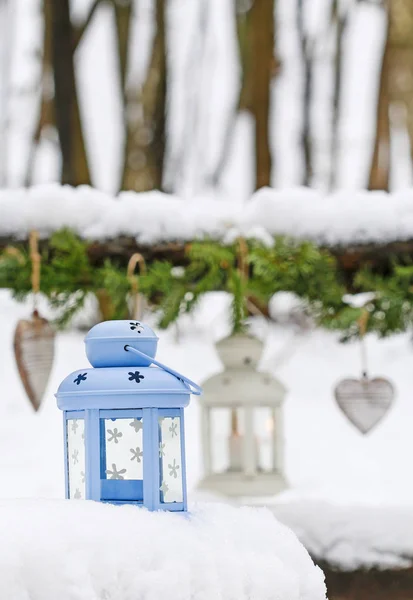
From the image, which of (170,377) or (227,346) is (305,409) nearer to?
(227,346)

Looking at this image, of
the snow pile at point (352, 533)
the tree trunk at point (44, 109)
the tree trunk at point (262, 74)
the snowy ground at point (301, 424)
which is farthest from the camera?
the tree trunk at point (44, 109)

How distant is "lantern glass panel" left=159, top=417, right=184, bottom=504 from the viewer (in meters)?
1.62

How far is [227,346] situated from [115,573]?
232 cm

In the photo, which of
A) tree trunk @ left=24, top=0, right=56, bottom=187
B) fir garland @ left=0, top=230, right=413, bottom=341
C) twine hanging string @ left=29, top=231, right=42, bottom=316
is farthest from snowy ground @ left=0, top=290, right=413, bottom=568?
twine hanging string @ left=29, top=231, right=42, bottom=316

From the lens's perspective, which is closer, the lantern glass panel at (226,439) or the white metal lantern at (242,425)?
the white metal lantern at (242,425)

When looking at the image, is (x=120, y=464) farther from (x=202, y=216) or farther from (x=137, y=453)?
(x=202, y=216)

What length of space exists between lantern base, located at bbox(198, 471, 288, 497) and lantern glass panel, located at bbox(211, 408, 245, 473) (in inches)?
1.7

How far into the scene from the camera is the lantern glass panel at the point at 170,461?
1.62 metres

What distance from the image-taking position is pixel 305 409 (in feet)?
22.4

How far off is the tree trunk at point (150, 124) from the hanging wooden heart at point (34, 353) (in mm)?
5110

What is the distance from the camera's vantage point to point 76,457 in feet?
5.51

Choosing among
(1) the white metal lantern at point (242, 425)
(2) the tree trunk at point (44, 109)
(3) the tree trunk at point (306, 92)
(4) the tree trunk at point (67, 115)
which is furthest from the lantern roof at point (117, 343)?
(3) the tree trunk at point (306, 92)

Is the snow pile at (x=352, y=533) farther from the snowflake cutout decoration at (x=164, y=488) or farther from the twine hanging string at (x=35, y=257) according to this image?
the snowflake cutout decoration at (x=164, y=488)

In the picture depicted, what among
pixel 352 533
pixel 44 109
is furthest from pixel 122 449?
pixel 44 109
